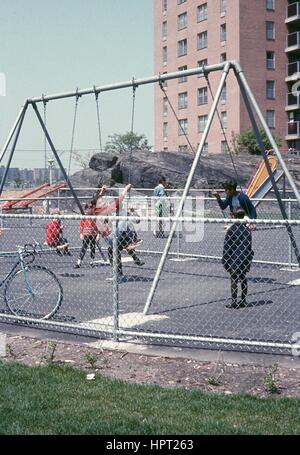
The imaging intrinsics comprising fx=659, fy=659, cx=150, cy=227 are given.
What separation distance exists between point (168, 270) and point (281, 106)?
1813 inches

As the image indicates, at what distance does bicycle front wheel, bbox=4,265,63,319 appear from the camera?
8.45m

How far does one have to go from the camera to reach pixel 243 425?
4609 mm

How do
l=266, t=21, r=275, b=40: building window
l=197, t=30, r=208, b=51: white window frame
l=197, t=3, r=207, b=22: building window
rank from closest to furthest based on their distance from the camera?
1. l=266, t=21, r=275, b=40: building window
2. l=197, t=3, r=207, b=22: building window
3. l=197, t=30, r=208, b=51: white window frame

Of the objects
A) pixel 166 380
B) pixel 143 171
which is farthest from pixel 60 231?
pixel 143 171

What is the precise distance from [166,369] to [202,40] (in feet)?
178

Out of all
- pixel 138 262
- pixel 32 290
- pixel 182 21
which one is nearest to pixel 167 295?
pixel 32 290

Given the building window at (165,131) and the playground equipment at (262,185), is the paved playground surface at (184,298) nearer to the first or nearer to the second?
the playground equipment at (262,185)

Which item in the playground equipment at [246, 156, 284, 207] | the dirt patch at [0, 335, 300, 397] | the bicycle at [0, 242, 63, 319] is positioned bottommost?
the dirt patch at [0, 335, 300, 397]

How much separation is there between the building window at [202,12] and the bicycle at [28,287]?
170ft

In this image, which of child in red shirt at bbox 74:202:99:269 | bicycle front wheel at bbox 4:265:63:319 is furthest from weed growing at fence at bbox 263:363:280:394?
child in red shirt at bbox 74:202:99:269

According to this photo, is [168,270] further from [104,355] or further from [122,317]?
[104,355]

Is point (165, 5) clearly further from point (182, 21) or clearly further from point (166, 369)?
point (166, 369)

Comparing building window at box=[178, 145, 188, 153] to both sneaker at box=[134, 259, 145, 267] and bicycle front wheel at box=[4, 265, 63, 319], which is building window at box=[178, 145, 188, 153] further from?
bicycle front wheel at box=[4, 265, 63, 319]
